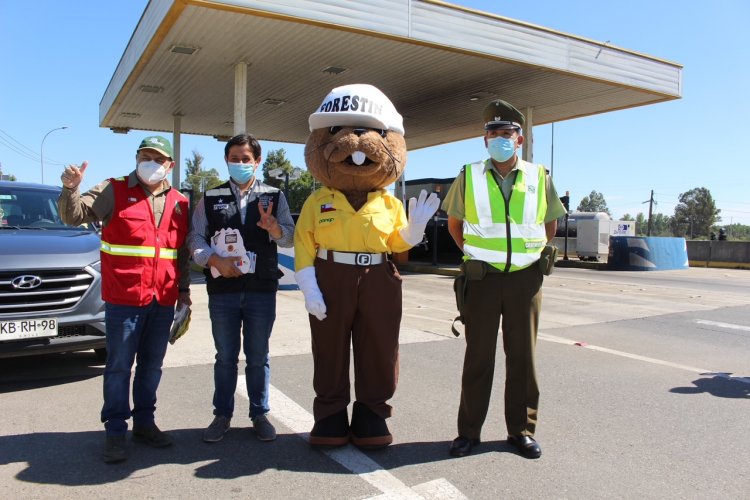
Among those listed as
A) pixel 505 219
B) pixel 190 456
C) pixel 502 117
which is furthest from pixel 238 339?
pixel 502 117

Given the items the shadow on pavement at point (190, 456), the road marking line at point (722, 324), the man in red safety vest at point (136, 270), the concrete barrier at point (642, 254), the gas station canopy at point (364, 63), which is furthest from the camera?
the concrete barrier at point (642, 254)

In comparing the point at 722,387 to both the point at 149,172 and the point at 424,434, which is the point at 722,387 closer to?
the point at 424,434

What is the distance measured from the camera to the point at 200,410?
4.13 meters

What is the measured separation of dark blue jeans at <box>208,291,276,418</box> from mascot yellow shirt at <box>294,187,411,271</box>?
15.6 inches

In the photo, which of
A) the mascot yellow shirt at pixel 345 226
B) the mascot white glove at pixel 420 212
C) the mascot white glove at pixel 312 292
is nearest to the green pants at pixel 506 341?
the mascot white glove at pixel 420 212

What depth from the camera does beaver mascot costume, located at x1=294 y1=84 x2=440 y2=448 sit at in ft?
11.2

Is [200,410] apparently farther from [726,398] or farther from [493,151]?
[726,398]

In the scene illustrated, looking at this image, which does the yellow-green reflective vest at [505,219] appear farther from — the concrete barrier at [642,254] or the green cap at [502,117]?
the concrete barrier at [642,254]

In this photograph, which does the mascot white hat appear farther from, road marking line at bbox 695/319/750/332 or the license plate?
road marking line at bbox 695/319/750/332

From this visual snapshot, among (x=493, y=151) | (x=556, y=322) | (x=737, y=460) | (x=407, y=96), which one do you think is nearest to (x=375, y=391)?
(x=493, y=151)

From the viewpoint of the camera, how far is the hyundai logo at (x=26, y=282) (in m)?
4.30

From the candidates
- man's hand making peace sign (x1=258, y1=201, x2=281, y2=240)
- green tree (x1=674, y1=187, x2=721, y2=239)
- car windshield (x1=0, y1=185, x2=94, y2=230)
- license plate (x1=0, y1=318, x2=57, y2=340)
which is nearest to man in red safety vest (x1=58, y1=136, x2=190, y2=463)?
man's hand making peace sign (x1=258, y1=201, x2=281, y2=240)

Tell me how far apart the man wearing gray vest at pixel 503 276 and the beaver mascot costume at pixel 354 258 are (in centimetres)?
34

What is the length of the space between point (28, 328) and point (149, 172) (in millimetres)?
1819
